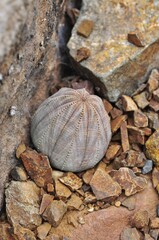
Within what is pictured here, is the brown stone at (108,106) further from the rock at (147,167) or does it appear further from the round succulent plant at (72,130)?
the rock at (147,167)

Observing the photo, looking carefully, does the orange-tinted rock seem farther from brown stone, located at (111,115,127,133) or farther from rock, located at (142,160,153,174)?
rock, located at (142,160,153,174)

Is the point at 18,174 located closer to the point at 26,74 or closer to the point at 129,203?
the point at 26,74

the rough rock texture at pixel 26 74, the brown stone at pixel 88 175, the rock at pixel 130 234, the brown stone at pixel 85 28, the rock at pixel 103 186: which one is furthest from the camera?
the brown stone at pixel 85 28

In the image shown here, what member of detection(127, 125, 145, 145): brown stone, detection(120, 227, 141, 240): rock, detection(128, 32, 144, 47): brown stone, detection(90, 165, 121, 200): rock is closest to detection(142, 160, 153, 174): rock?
detection(127, 125, 145, 145): brown stone

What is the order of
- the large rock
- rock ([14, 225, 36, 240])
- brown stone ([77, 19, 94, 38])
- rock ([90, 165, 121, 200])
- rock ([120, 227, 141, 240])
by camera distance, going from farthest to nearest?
brown stone ([77, 19, 94, 38])
the large rock
rock ([90, 165, 121, 200])
rock ([120, 227, 141, 240])
rock ([14, 225, 36, 240])

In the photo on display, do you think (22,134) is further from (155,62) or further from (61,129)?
(155,62)

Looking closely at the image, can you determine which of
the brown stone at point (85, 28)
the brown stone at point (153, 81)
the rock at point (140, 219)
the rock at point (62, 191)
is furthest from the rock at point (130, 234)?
the brown stone at point (85, 28)

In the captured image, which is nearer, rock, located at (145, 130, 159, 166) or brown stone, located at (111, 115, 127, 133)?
rock, located at (145, 130, 159, 166)
